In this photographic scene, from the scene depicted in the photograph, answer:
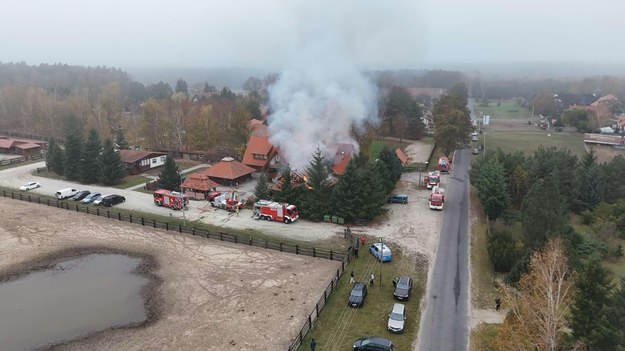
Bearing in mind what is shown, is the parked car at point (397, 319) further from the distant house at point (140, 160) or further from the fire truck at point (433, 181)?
the distant house at point (140, 160)

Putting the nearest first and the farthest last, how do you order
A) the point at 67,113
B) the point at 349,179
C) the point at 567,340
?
the point at 567,340 < the point at 349,179 < the point at 67,113

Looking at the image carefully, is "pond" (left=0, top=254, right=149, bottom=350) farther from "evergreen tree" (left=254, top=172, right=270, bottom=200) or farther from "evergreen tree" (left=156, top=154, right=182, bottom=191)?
"evergreen tree" (left=156, top=154, right=182, bottom=191)

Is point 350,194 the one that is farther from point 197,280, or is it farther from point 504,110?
point 504,110

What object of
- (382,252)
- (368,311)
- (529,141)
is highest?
(529,141)

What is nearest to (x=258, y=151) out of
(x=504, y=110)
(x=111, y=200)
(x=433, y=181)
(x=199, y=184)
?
(x=199, y=184)

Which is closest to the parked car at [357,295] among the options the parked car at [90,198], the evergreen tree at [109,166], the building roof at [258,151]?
the building roof at [258,151]

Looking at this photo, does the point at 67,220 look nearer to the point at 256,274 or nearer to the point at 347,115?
the point at 256,274

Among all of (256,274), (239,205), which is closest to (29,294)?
(256,274)
